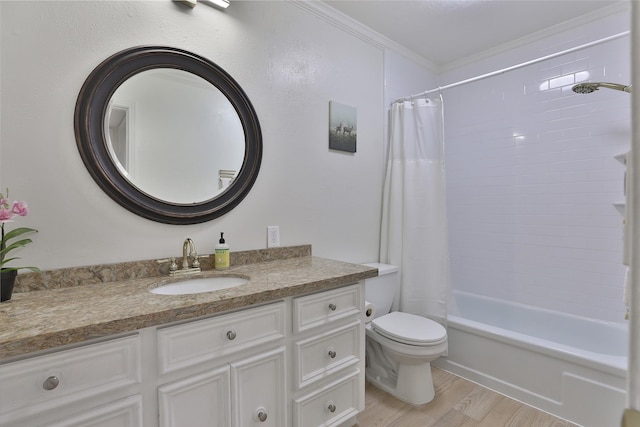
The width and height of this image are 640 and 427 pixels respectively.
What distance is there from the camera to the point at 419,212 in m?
2.32

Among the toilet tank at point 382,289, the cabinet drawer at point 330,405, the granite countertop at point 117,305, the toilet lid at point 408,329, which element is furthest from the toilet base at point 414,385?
the granite countertop at point 117,305

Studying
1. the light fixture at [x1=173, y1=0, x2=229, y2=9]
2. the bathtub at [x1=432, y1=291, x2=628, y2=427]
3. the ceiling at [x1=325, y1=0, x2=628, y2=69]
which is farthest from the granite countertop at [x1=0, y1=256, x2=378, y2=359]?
the ceiling at [x1=325, y1=0, x2=628, y2=69]

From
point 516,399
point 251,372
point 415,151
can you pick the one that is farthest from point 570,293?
point 251,372

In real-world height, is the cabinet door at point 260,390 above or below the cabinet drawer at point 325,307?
below

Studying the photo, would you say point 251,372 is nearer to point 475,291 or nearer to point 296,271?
point 296,271

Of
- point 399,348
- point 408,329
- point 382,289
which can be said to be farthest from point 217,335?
point 382,289

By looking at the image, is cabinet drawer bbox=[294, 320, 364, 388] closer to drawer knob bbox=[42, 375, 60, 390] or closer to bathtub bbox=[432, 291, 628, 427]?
drawer knob bbox=[42, 375, 60, 390]

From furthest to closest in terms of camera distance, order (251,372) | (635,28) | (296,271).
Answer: (296,271) → (251,372) → (635,28)

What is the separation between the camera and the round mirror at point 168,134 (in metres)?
1.28

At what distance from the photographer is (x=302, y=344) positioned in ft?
4.17

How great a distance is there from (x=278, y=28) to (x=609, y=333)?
292cm

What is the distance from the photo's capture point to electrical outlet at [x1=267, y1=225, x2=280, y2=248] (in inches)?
70.0

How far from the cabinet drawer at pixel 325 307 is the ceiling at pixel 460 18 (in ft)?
6.09

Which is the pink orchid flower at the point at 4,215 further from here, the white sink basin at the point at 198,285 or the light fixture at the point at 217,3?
the light fixture at the point at 217,3
